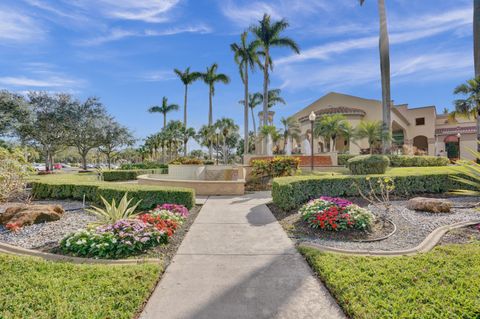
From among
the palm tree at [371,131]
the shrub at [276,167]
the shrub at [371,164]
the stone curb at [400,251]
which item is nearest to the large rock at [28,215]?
the stone curb at [400,251]

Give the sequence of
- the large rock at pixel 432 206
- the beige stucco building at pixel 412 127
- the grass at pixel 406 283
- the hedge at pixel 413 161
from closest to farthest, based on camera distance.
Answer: the grass at pixel 406 283
the large rock at pixel 432 206
the hedge at pixel 413 161
the beige stucco building at pixel 412 127

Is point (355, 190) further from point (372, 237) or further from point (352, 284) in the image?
point (352, 284)

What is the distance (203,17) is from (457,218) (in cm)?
1081

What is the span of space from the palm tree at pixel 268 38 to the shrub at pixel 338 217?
63.3ft

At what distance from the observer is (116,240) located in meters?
4.20

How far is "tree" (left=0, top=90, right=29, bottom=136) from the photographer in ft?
65.4

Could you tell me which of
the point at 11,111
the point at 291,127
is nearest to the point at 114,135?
the point at 11,111

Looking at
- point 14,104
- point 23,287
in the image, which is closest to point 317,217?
point 23,287

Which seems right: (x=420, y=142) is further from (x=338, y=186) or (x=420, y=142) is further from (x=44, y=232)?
(x=44, y=232)

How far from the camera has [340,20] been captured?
38.9 feet

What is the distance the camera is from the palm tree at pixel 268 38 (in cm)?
2429

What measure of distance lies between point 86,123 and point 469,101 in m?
34.6

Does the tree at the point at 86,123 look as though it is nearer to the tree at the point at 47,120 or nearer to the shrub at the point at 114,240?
the tree at the point at 47,120

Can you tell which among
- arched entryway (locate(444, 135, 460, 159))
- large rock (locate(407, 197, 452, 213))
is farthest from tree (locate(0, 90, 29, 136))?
arched entryway (locate(444, 135, 460, 159))
